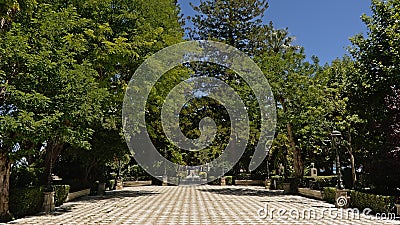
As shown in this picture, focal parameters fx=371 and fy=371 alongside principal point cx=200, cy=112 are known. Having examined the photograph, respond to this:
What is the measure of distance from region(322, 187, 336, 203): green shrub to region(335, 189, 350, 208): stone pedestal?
5.25ft

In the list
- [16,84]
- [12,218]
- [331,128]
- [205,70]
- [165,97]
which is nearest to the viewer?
[16,84]

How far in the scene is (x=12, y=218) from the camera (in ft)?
38.7

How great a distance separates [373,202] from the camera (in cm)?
1280

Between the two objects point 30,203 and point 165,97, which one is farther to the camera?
point 165,97

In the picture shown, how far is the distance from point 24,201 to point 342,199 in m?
12.0

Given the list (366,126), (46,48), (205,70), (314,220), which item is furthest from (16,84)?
(205,70)

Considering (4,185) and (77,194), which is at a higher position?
(4,185)

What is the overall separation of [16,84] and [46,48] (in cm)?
142

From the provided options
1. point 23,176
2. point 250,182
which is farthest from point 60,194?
point 250,182

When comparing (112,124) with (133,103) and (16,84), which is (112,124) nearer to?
(133,103)

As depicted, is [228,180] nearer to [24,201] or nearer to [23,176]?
[23,176]

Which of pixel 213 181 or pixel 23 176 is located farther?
pixel 213 181

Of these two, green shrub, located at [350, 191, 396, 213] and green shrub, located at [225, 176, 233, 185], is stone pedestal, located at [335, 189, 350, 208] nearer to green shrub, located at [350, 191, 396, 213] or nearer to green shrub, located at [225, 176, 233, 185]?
green shrub, located at [350, 191, 396, 213]

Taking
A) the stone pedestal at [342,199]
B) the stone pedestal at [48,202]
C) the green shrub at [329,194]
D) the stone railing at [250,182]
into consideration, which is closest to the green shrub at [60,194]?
the stone pedestal at [48,202]
